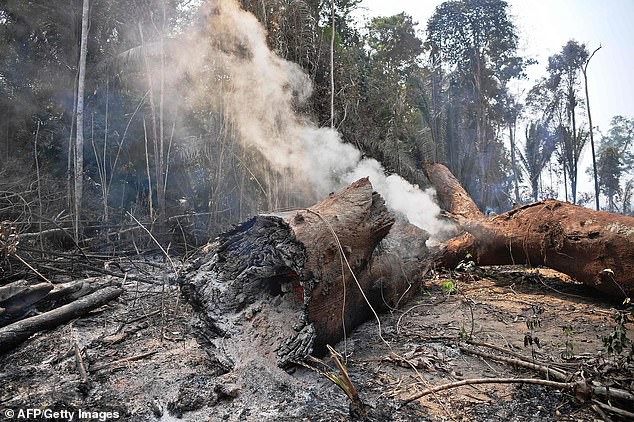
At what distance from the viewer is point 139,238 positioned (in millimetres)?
7914

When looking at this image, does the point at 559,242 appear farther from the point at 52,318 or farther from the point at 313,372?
the point at 52,318

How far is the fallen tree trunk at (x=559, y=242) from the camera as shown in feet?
14.4

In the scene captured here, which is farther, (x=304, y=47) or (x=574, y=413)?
(x=304, y=47)

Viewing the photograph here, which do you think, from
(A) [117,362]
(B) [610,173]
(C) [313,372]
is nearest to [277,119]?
(A) [117,362]

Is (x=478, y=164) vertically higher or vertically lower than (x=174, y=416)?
higher

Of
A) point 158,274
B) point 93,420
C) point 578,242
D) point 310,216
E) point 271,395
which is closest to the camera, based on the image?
point 93,420

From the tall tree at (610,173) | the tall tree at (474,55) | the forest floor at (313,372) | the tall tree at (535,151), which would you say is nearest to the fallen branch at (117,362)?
the forest floor at (313,372)

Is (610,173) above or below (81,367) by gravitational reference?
above

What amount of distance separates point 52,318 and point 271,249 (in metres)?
2.29

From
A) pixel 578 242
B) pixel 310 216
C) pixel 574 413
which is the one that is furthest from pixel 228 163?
pixel 574 413

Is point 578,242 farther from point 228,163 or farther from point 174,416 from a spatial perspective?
point 228,163

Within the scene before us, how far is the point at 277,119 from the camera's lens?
8.68 m

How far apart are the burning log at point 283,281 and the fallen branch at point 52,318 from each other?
148cm

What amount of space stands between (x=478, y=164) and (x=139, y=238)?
574 inches
